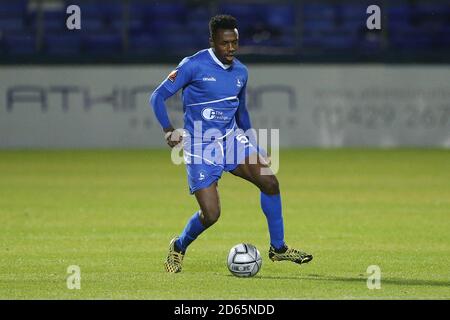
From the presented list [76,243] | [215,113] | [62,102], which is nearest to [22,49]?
[62,102]

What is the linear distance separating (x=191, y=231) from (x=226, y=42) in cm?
165

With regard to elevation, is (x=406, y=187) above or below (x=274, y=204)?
below

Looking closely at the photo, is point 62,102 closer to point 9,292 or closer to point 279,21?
point 279,21


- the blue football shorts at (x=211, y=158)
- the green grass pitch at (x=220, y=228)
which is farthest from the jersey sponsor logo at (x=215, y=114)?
the green grass pitch at (x=220, y=228)

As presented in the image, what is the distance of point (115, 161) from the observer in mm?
23406

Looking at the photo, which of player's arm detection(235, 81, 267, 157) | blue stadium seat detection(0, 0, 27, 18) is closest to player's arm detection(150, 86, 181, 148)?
player's arm detection(235, 81, 267, 157)

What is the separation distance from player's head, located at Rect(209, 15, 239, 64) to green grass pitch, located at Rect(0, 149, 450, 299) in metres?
1.89

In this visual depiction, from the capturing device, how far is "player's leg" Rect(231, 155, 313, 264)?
10219 millimetres

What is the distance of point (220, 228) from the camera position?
541 inches

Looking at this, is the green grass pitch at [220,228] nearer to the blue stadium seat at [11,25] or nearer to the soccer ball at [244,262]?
the soccer ball at [244,262]

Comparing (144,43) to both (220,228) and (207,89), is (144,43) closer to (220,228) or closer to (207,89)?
(220,228)

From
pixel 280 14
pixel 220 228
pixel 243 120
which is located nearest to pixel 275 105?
pixel 280 14

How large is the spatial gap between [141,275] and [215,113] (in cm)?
152

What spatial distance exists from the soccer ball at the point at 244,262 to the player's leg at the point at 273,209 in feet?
1.29
